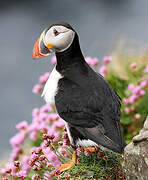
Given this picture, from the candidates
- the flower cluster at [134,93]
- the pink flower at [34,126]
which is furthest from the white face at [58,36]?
the pink flower at [34,126]

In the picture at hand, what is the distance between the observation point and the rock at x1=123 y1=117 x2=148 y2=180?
228cm

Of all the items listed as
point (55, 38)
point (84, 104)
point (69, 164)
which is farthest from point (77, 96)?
point (69, 164)

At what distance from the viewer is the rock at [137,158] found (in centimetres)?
228

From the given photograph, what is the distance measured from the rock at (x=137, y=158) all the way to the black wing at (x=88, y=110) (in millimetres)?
177

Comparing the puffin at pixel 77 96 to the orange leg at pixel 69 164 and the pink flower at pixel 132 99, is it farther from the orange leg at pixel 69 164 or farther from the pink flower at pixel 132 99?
the pink flower at pixel 132 99

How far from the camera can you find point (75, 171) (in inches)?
111

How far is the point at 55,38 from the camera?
2654mm

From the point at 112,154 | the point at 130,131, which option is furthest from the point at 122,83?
the point at 112,154

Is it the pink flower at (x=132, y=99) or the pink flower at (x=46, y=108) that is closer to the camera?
the pink flower at (x=132, y=99)

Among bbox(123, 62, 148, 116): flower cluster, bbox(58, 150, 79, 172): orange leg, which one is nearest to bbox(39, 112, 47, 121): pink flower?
bbox(123, 62, 148, 116): flower cluster

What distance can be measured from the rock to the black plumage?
18cm

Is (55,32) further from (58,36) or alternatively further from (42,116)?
(42,116)

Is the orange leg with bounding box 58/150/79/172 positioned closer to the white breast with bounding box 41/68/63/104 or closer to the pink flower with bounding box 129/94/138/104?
the white breast with bounding box 41/68/63/104

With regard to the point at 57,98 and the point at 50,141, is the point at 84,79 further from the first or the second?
the point at 50,141
